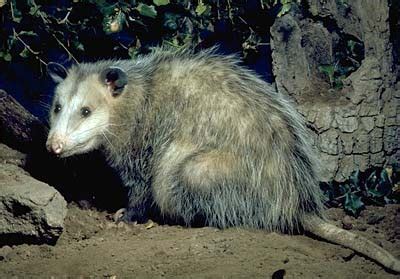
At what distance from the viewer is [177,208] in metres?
3.75

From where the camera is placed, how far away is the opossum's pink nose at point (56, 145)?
11.4ft

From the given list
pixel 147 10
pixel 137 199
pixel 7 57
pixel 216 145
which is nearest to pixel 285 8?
pixel 147 10

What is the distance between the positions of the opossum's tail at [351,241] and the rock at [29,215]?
1581mm

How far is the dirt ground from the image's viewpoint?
3.00 m

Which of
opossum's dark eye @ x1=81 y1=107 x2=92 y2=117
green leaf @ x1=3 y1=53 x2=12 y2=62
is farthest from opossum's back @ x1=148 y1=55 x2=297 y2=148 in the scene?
green leaf @ x1=3 y1=53 x2=12 y2=62

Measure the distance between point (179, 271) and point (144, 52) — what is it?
220cm

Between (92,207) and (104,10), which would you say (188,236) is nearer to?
(92,207)

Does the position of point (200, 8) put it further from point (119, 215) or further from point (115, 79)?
point (119, 215)

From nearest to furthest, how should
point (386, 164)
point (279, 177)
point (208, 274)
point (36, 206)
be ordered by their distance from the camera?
point (208, 274) → point (36, 206) → point (279, 177) → point (386, 164)

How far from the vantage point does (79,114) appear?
3760 millimetres

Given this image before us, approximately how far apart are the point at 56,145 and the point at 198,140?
907 millimetres

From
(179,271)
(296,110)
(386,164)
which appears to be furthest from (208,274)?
(386,164)

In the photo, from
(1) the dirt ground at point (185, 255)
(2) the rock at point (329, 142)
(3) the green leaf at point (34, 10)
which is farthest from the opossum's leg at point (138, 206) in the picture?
(3) the green leaf at point (34, 10)

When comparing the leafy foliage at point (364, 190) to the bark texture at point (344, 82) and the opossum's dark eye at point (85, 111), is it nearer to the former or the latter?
the bark texture at point (344, 82)
